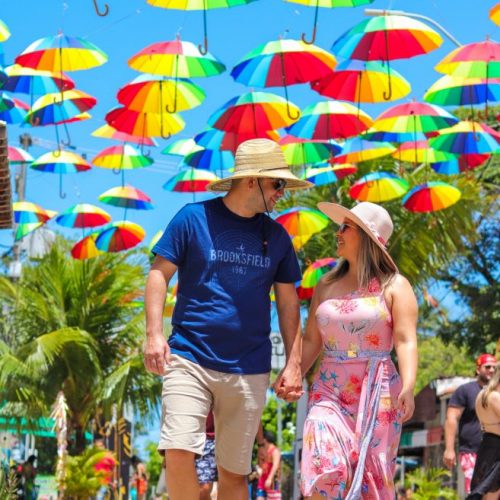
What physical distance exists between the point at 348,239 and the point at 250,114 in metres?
8.83

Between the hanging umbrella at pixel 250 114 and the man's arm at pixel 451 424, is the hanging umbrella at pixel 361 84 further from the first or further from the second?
the man's arm at pixel 451 424

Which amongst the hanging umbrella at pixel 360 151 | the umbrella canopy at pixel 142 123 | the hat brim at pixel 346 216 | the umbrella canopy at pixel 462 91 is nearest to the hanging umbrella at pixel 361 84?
the umbrella canopy at pixel 462 91

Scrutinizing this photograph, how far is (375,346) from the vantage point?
5801mm

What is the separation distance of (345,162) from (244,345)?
529 inches

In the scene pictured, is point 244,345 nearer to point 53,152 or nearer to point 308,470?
point 308,470

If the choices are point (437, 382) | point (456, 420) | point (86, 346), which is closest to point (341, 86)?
point (456, 420)

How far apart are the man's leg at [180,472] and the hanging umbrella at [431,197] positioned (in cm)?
1292

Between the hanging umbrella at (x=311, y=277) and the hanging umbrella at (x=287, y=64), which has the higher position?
the hanging umbrella at (x=287, y=64)

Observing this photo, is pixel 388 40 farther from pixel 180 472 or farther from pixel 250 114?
pixel 180 472

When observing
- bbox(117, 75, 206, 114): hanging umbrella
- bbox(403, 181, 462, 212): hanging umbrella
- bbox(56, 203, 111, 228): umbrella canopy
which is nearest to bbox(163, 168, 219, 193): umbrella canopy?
bbox(56, 203, 111, 228): umbrella canopy

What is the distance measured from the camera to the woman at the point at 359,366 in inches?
219

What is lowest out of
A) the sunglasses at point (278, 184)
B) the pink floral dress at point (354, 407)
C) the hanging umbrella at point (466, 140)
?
the pink floral dress at point (354, 407)

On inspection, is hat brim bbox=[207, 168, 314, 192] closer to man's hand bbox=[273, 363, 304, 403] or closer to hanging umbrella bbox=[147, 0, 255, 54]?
man's hand bbox=[273, 363, 304, 403]


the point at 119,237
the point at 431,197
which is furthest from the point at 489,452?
the point at 119,237
